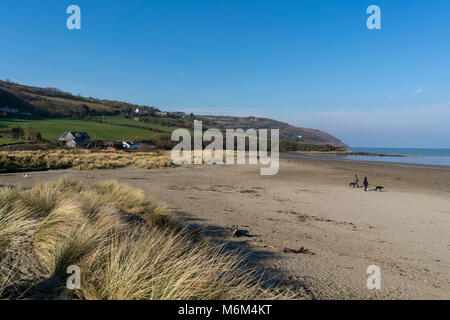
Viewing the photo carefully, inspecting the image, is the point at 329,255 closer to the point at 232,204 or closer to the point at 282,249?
the point at 282,249

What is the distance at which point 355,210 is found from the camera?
1129 centimetres

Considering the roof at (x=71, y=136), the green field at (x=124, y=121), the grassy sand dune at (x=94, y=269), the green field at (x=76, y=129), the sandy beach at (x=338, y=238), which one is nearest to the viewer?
the grassy sand dune at (x=94, y=269)

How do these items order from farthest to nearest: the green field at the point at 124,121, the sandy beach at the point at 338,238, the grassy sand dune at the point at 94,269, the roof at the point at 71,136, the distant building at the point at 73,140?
1. the green field at the point at 124,121
2. the roof at the point at 71,136
3. the distant building at the point at 73,140
4. the sandy beach at the point at 338,238
5. the grassy sand dune at the point at 94,269

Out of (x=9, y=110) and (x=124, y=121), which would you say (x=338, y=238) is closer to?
(x=124, y=121)

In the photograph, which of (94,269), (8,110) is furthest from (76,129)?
(94,269)

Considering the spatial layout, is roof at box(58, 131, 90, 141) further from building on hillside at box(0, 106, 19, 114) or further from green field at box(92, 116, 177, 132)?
building on hillside at box(0, 106, 19, 114)

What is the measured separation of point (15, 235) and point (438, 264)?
8.33 m

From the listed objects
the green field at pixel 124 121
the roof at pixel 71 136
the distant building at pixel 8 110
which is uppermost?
the distant building at pixel 8 110

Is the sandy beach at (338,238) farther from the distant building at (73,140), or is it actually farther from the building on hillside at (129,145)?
the building on hillside at (129,145)

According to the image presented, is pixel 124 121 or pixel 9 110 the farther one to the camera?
pixel 124 121

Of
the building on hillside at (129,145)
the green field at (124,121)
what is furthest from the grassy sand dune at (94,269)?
the green field at (124,121)

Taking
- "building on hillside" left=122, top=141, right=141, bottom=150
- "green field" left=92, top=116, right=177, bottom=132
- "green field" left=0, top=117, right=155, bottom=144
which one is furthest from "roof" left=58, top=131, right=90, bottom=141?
"green field" left=92, top=116, right=177, bottom=132
